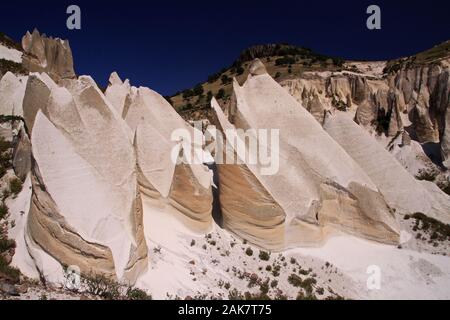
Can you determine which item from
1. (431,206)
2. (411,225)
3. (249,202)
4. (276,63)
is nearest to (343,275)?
(249,202)

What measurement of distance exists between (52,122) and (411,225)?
905 centimetres

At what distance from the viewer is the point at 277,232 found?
29.7 feet

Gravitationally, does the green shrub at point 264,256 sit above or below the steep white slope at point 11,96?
below

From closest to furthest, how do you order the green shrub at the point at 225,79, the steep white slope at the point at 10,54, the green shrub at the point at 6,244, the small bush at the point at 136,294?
the small bush at the point at 136,294 → the green shrub at the point at 6,244 → the steep white slope at the point at 10,54 → the green shrub at the point at 225,79

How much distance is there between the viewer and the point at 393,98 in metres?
29.4

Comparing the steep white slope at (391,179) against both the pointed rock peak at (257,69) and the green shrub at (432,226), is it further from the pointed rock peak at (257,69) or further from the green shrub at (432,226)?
the pointed rock peak at (257,69)

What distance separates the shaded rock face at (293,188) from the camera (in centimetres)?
891

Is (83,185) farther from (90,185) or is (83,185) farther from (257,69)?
(257,69)

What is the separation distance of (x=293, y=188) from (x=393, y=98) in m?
22.7

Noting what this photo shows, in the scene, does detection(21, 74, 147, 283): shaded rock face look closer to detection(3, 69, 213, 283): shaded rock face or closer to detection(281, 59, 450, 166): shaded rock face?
detection(3, 69, 213, 283): shaded rock face

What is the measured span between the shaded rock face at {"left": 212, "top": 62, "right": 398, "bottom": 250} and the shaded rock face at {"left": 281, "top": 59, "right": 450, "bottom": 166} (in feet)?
26.6

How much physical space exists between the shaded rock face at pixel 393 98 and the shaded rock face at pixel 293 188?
812 cm

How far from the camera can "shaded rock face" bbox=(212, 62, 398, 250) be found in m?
8.91

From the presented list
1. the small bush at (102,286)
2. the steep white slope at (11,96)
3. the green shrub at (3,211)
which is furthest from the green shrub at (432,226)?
the steep white slope at (11,96)
